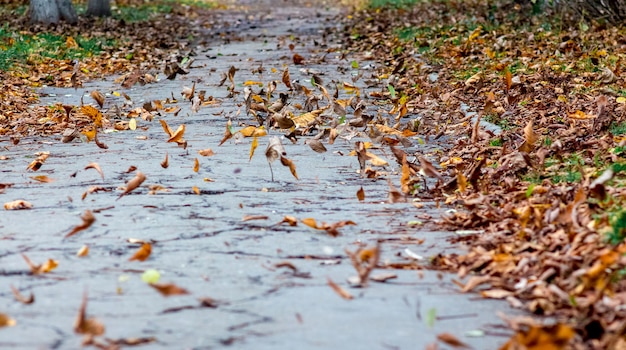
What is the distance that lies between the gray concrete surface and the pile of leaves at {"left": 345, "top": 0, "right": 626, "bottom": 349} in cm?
26

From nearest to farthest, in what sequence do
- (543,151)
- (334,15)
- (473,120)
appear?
(543,151)
(473,120)
(334,15)

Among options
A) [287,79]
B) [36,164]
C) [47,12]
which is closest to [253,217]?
[36,164]

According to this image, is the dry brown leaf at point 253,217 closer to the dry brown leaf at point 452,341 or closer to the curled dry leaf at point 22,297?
the curled dry leaf at point 22,297

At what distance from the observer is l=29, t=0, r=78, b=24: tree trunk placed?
1827 cm

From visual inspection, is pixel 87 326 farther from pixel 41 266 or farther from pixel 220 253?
pixel 220 253

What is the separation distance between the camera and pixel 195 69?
13.3 meters

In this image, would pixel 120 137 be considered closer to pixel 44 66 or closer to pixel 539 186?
pixel 539 186

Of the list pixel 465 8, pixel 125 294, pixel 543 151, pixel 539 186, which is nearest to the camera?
pixel 125 294

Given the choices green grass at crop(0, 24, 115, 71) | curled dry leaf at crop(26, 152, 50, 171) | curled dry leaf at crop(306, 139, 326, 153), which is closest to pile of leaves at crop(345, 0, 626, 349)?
curled dry leaf at crop(306, 139, 326, 153)

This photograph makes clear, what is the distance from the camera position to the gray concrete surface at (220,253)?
3.37 metres

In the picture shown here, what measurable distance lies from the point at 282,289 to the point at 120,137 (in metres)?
4.48

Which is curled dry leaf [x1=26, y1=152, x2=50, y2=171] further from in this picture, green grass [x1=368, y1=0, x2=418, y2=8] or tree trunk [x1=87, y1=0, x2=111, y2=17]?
green grass [x1=368, y1=0, x2=418, y2=8]

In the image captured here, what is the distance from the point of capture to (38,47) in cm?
1449

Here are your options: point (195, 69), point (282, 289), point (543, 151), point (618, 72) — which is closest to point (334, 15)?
point (195, 69)
